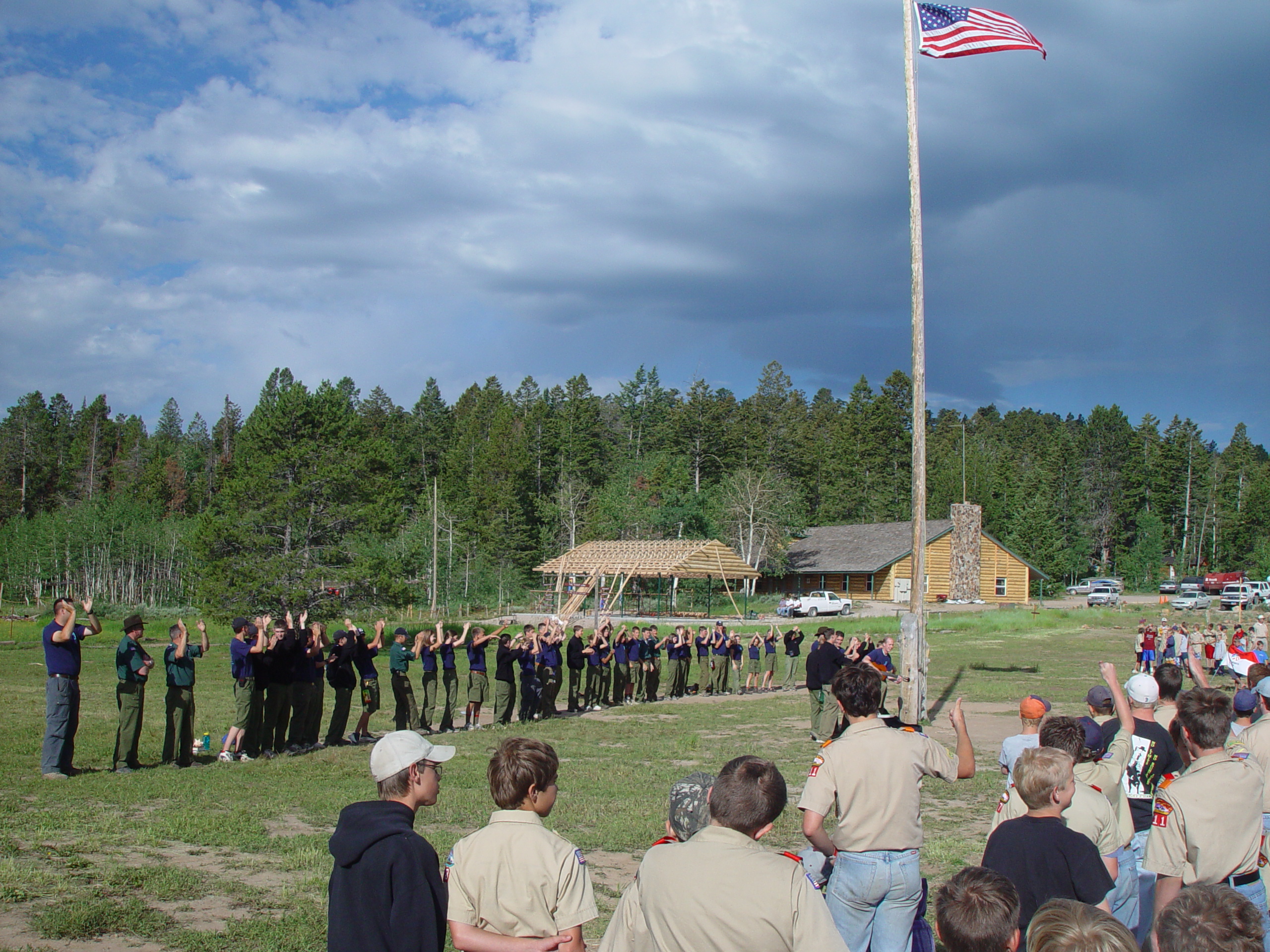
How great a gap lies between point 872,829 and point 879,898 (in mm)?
329

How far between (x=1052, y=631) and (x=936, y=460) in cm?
5301

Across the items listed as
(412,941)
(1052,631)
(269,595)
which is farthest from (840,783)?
(1052,631)

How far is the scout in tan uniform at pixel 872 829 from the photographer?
408cm

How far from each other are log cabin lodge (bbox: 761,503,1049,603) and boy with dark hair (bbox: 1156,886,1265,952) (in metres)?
58.3

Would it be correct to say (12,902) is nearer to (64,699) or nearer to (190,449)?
Answer: (64,699)

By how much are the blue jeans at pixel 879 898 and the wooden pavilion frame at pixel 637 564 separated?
34.6 metres

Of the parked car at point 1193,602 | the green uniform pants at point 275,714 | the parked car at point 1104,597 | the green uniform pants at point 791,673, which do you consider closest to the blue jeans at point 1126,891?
the green uniform pants at point 275,714

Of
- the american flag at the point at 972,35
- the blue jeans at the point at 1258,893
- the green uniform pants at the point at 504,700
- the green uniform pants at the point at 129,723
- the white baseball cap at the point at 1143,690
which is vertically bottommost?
the green uniform pants at the point at 504,700

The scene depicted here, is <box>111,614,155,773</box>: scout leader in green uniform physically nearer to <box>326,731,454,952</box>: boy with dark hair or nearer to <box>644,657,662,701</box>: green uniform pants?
<box>326,731,454,952</box>: boy with dark hair

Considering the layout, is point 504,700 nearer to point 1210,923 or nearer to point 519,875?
point 519,875

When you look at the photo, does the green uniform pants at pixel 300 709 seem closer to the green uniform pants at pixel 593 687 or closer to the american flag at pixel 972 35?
the green uniform pants at pixel 593 687

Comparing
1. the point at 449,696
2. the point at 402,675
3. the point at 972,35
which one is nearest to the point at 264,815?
the point at 402,675

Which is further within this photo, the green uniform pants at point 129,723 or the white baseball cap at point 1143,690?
the green uniform pants at point 129,723

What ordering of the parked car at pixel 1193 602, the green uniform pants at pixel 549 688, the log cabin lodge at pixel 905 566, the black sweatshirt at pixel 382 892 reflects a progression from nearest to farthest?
the black sweatshirt at pixel 382 892
the green uniform pants at pixel 549 688
the parked car at pixel 1193 602
the log cabin lodge at pixel 905 566
